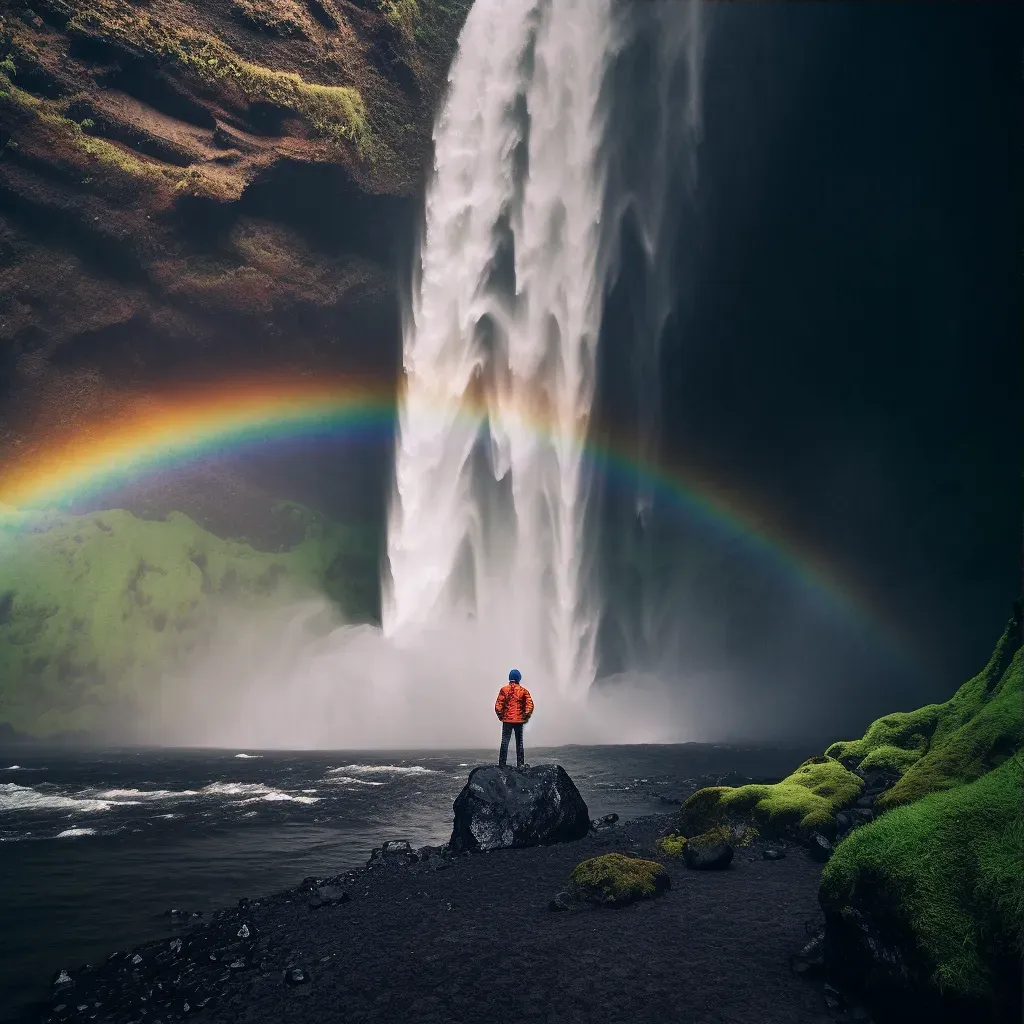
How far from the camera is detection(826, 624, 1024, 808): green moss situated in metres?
9.30

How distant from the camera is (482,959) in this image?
747cm

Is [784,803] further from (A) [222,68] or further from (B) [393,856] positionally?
(A) [222,68]

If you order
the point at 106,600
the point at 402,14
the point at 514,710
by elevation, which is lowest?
the point at 514,710

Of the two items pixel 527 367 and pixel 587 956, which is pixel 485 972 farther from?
pixel 527 367

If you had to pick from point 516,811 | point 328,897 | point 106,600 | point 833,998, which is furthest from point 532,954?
point 106,600

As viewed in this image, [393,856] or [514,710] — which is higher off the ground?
[514,710]

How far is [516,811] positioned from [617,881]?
141 inches

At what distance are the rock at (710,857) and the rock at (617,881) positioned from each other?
88cm

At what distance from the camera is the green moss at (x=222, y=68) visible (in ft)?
147

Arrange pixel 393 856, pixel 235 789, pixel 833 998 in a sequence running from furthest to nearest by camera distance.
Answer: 1. pixel 235 789
2. pixel 393 856
3. pixel 833 998

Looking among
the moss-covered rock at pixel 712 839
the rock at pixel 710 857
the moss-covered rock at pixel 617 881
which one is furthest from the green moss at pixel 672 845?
the moss-covered rock at pixel 617 881

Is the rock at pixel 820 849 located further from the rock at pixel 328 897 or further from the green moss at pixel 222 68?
the green moss at pixel 222 68

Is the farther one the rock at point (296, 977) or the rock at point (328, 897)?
the rock at point (328, 897)

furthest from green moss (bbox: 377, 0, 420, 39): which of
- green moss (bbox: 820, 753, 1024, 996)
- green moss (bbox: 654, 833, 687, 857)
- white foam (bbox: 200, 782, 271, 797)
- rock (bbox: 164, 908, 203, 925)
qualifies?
green moss (bbox: 820, 753, 1024, 996)
